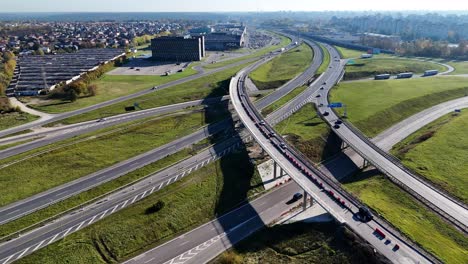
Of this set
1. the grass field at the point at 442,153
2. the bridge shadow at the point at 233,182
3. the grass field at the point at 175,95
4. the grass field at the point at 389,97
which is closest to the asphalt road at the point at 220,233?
the bridge shadow at the point at 233,182

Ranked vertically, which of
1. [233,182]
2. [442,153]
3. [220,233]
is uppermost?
[442,153]

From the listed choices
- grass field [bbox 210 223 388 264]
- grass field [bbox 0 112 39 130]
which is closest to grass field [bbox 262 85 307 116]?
grass field [bbox 210 223 388 264]

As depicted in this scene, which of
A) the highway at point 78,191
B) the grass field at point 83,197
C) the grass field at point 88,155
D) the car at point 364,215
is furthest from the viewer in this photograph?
the grass field at point 88,155

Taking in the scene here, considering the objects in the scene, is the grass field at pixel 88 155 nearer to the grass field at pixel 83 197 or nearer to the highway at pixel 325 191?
the grass field at pixel 83 197

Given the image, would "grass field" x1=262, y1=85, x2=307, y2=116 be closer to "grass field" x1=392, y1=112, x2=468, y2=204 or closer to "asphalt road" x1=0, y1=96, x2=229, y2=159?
"asphalt road" x1=0, y1=96, x2=229, y2=159

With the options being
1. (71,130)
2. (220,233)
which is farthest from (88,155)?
(220,233)

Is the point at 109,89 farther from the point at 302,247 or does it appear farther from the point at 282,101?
the point at 302,247
